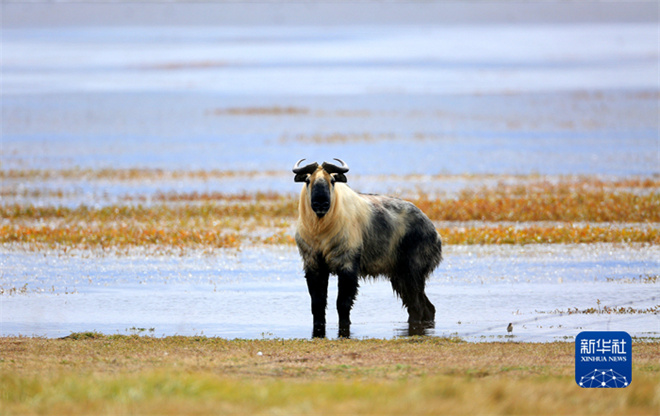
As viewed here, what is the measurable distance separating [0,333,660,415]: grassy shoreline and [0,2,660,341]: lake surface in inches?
44.4

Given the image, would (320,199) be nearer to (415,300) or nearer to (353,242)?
(353,242)

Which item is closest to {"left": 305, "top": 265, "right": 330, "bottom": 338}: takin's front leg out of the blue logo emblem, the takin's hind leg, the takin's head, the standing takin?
the standing takin

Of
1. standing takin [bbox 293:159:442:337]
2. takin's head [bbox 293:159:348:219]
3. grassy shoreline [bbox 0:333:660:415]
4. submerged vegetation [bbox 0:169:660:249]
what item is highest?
submerged vegetation [bbox 0:169:660:249]

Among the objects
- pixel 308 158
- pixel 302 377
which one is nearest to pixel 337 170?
pixel 302 377

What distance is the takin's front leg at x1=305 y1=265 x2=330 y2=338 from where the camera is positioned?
11.7 meters

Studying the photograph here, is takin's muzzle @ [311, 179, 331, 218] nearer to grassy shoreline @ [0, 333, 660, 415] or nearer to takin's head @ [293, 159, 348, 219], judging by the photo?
takin's head @ [293, 159, 348, 219]

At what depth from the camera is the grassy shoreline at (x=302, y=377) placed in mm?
6727

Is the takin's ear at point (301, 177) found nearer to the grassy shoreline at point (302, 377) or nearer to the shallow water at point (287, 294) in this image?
the shallow water at point (287, 294)

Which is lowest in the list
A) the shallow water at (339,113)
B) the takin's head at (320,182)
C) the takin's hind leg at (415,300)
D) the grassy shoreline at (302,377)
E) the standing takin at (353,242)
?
the grassy shoreline at (302,377)

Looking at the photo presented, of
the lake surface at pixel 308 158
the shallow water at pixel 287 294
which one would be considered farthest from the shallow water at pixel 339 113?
the shallow water at pixel 287 294

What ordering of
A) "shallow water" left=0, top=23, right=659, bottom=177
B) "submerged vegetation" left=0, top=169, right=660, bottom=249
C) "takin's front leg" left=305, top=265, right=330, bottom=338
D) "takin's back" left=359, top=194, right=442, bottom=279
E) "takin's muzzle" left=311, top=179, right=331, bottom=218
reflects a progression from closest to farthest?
"takin's muzzle" left=311, top=179, right=331, bottom=218 → "takin's front leg" left=305, top=265, right=330, bottom=338 → "takin's back" left=359, top=194, right=442, bottom=279 → "submerged vegetation" left=0, top=169, right=660, bottom=249 → "shallow water" left=0, top=23, right=659, bottom=177

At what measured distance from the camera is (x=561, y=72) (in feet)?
405

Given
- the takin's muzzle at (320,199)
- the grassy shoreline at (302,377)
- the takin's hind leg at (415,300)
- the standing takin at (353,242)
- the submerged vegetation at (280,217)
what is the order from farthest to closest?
the submerged vegetation at (280,217) < the takin's hind leg at (415,300) < the standing takin at (353,242) < the takin's muzzle at (320,199) < the grassy shoreline at (302,377)

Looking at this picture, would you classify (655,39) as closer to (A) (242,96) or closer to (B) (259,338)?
(A) (242,96)
